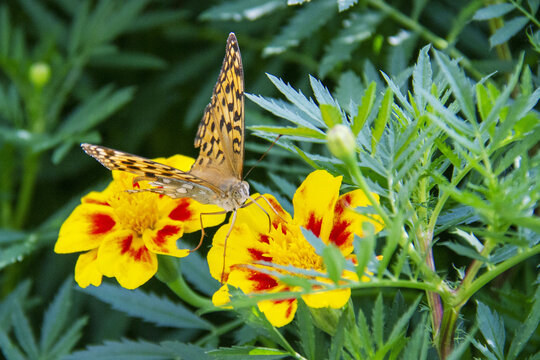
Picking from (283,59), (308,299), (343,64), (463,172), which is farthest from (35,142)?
(463,172)

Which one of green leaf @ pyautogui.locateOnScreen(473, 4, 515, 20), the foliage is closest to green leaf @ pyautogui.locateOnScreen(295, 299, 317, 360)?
the foliage

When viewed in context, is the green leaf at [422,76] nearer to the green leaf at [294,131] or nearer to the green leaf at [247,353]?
the green leaf at [294,131]

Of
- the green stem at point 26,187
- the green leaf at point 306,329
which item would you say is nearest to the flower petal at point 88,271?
the green leaf at point 306,329

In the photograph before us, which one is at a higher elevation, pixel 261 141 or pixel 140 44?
pixel 140 44

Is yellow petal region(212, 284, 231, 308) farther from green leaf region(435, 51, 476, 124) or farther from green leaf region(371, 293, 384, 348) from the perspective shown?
green leaf region(435, 51, 476, 124)

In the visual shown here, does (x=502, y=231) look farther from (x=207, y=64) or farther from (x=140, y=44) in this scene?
(x=140, y=44)

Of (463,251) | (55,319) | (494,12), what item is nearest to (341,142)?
(463,251)
